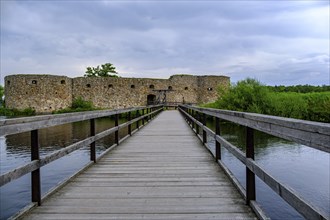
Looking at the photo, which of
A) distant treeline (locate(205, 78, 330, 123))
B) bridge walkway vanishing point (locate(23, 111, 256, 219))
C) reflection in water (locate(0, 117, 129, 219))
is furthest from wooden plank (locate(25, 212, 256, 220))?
distant treeline (locate(205, 78, 330, 123))

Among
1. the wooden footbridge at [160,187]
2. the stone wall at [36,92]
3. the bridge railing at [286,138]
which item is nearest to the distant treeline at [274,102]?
the wooden footbridge at [160,187]

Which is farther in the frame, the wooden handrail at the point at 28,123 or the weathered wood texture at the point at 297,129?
the wooden handrail at the point at 28,123

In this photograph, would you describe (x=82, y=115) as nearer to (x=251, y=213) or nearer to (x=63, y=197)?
(x=63, y=197)

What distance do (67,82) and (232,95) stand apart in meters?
19.5

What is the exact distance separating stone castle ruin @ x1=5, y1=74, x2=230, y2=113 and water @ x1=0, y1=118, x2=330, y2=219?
19.6 metres

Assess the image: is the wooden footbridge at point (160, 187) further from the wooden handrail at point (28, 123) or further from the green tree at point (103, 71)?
the green tree at point (103, 71)

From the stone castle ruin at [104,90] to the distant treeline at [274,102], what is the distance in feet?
42.1

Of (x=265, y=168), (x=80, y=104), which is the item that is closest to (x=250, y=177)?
(x=265, y=168)

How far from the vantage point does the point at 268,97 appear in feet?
58.7

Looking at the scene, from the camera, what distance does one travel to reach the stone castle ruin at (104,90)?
103 ft

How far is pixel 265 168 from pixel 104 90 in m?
27.8

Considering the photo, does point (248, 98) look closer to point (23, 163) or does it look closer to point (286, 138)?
point (23, 163)

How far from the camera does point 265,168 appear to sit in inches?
304

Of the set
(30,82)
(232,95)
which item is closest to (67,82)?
→ (30,82)
